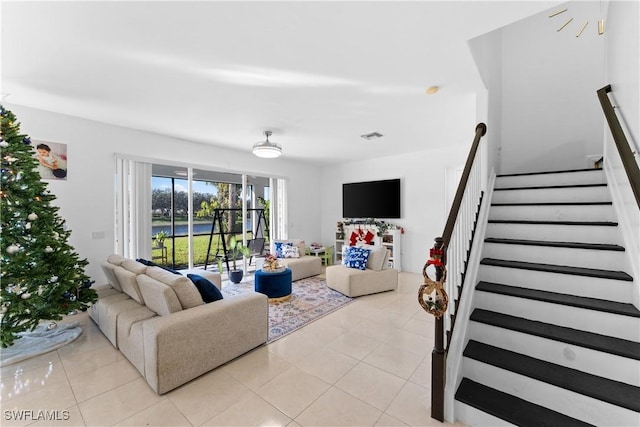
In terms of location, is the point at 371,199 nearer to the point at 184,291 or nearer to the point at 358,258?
the point at 358,258

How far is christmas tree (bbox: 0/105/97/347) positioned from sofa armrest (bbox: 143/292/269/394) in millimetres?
1530

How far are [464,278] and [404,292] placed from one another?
231 cm

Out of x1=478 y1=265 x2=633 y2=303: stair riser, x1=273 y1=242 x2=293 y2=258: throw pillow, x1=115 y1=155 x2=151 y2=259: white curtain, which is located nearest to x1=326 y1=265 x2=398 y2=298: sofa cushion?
x1=273 y1=242 x2=293 y2=258: throw pillow

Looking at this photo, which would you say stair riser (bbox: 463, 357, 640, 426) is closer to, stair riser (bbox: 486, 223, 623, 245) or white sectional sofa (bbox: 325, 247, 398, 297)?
stair riser (bbox: 486, 223, 623, 245)

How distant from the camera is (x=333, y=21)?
1.76 meters

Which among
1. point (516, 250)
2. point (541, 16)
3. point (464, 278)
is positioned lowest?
point (464, 278)

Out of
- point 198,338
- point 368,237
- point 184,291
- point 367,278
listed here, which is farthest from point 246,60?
point 368,237

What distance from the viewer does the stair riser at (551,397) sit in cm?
137

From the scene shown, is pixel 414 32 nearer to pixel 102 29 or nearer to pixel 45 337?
pixel 102 29

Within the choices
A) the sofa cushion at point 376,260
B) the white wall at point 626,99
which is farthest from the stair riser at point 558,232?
the sofa cushion at point 376,260

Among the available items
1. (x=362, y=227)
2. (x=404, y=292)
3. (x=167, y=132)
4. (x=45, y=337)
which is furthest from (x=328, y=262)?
(x=45, y=337)

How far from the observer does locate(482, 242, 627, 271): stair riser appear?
6.50 feet

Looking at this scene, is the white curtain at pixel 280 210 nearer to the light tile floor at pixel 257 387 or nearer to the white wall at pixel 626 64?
the light tile floor at pixel 257 387

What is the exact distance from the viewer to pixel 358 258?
14.2 ft
